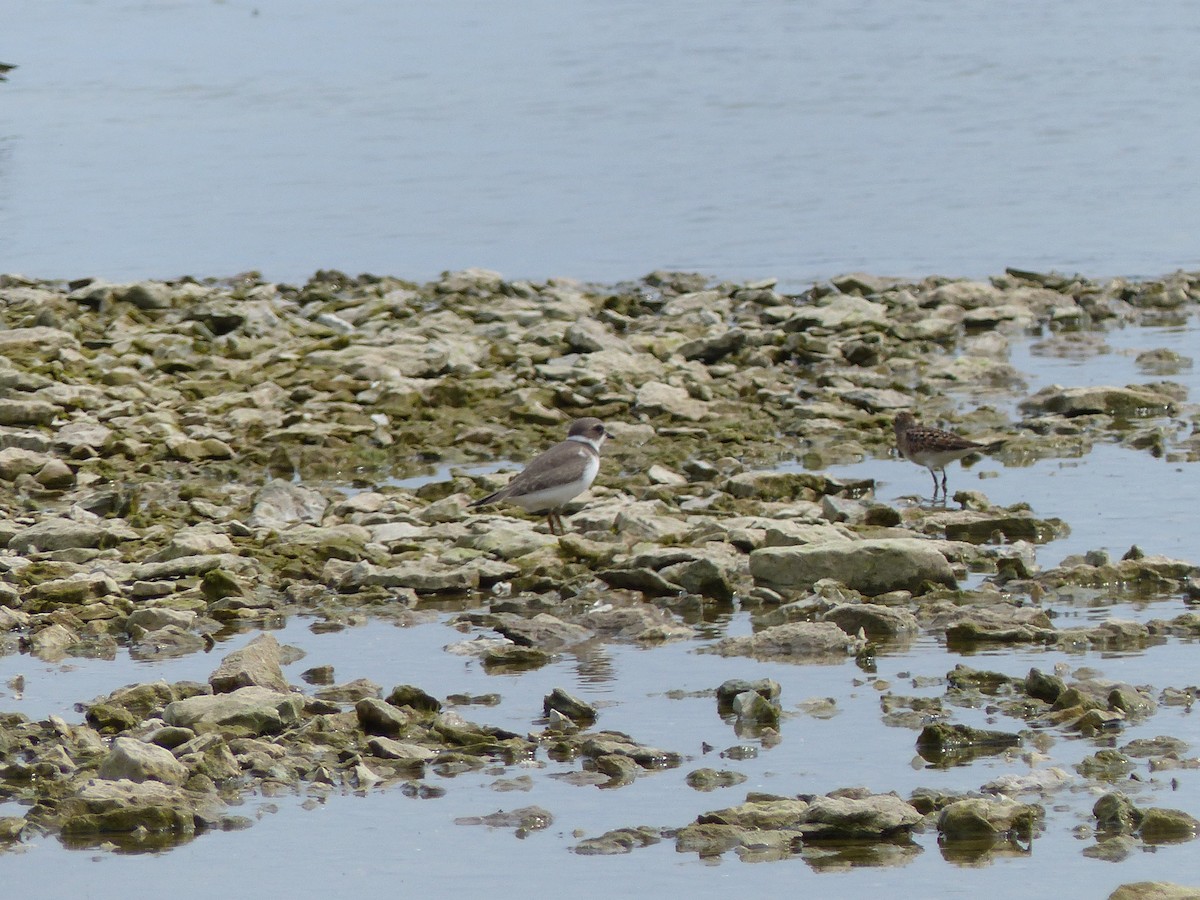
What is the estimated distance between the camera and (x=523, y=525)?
12.7m

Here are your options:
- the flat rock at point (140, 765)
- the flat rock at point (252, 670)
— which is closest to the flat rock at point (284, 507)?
the flat rock at point (252, 670)

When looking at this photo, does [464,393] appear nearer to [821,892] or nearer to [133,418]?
[133,418]

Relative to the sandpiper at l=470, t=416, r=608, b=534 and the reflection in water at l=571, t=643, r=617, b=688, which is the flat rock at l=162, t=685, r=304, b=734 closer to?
the reflection in water at l=571, t=643, r=617, b=688

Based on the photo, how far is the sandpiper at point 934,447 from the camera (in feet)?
45.0

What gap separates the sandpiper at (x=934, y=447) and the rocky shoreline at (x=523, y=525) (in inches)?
18.8

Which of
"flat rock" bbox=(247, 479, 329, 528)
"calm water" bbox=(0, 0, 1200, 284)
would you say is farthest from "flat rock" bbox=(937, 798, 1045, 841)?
"calm water" bbox=(0, 0, 1200, 284)

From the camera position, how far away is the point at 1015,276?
2331 centimetres

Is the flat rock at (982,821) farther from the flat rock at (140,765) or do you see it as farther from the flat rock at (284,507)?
the flat rock at (284,507)

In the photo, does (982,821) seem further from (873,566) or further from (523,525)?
(523,525)

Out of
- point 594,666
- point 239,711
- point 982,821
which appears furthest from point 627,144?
point 982,821

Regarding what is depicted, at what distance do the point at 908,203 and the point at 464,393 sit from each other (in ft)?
53.0

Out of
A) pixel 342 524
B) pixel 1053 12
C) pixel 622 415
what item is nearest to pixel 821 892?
pixel 342 524

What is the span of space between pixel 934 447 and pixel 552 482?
2754 millimetres

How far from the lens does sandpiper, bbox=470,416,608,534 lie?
1261cm
